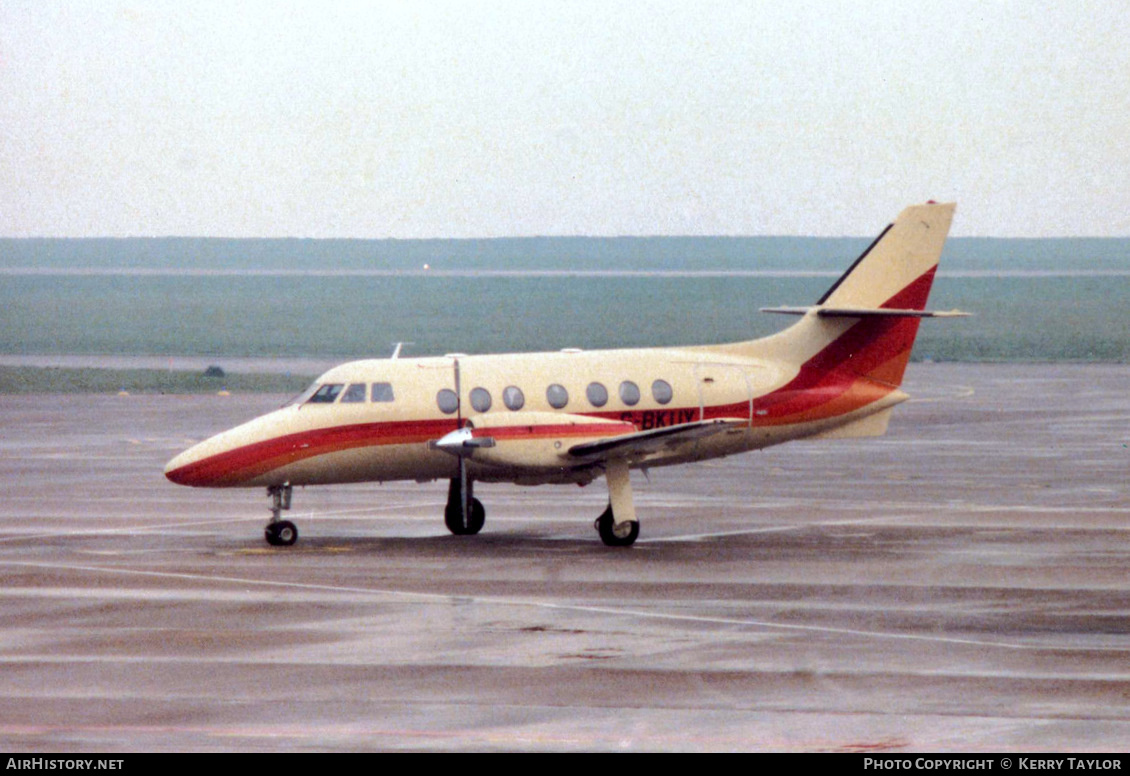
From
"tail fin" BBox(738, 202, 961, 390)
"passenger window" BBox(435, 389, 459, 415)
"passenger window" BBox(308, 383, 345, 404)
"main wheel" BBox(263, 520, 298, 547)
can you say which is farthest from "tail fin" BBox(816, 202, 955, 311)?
"main wheel" BBox(263, 520, 298, 547)

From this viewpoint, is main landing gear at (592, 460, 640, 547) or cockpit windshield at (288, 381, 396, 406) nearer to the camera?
main landing gear at (592, 460, 640, 547)

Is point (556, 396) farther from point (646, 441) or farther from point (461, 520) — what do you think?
point (461, 520)

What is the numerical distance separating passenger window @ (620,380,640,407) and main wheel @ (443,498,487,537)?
303 centimetres

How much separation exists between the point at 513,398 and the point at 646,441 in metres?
2.56

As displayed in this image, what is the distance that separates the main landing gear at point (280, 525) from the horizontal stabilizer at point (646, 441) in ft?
15.0

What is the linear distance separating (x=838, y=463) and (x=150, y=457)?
54.3 ft

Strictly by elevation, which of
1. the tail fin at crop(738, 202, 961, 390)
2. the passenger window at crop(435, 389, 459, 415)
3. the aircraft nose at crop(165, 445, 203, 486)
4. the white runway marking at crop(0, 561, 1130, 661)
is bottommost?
the white runway marking at crop(0, 561, 1130, 661)

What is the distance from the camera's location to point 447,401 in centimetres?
2761

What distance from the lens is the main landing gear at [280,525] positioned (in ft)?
89.1

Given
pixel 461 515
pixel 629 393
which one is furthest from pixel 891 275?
pixel 461 515

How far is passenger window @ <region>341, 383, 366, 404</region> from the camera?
27.4 meters

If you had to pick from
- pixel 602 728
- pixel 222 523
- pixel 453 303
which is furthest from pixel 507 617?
pixel 453 303

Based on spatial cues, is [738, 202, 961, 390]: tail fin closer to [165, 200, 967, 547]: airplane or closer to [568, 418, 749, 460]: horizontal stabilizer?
[165, 200, 967, 547]: airplane
